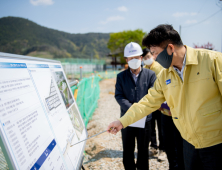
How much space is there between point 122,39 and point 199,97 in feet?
181

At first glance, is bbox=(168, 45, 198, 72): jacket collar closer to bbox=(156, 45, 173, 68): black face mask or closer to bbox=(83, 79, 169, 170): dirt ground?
bbox=(156, 45, 173, 68): black face mask

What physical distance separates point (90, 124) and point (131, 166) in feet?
9.17

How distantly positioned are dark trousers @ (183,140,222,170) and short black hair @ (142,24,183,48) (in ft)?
3.63

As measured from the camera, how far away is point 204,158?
155cm

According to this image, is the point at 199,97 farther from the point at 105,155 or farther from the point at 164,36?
the point at 105,155

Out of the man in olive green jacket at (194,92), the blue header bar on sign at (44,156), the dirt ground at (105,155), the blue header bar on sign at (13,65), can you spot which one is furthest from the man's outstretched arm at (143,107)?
the dirt ground at (105,155)

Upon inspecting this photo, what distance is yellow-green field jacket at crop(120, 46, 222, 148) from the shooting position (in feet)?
4.63

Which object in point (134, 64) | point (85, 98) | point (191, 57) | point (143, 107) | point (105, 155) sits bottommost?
point (105, 155)

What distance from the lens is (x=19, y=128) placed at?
91 centimetres

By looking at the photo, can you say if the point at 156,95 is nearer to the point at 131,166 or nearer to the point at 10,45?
the point at 131,166

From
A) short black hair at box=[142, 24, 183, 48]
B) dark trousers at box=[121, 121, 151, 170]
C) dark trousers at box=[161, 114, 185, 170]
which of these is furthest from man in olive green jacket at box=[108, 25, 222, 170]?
dark trousers at box=[161, 114, 185, 170]

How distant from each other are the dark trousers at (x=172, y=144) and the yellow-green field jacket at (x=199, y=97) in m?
1.15

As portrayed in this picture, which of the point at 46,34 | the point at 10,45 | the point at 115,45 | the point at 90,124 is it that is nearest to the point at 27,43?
the point at 10,45

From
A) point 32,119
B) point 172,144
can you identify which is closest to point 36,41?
point 172,144
